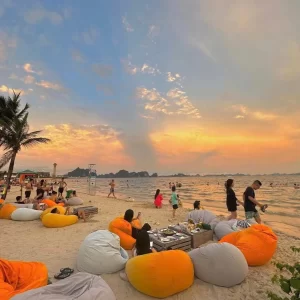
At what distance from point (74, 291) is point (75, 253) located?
2808 mm

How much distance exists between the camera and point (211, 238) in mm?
6227

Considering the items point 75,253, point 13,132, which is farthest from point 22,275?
point 13,132

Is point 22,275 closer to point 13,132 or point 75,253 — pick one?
point 75,253

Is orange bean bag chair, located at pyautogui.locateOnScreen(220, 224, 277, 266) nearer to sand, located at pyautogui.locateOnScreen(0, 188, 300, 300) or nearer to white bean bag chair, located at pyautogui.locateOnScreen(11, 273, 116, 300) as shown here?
sand, located at pyautogui.locateOnScreen(0, 188, 300, 300)

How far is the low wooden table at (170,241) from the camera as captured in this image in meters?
5.00

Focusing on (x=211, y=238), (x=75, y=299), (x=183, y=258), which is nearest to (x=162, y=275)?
(x=183, y=258)

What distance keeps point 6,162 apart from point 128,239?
14.7 metres

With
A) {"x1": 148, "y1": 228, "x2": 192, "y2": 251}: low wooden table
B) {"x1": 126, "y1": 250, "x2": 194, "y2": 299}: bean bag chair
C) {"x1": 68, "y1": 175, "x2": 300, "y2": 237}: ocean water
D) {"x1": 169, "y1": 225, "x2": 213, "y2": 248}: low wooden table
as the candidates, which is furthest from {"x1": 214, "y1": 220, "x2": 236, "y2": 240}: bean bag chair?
{"x1": 68, "y1": 175, "x2": 300, "y2": 237}: ocean water

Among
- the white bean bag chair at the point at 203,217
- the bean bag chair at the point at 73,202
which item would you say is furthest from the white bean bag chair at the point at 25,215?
the white bean bag chair at the point at 203,217

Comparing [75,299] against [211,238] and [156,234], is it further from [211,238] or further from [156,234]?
[211,238]

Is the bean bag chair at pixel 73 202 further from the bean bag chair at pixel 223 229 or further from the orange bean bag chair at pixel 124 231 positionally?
the bean bag chair at pixel 223 229

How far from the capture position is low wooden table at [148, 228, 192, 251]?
5.00 metres

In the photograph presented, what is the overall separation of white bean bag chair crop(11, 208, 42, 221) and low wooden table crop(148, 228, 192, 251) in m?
5.76

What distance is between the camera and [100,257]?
4270 millimetres
